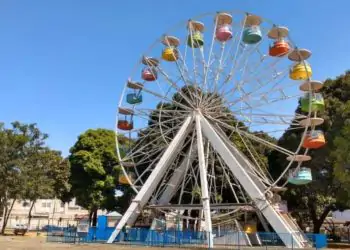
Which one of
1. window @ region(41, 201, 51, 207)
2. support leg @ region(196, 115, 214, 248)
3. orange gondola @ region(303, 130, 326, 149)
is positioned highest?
window @ region(41, 201, 51, 207)

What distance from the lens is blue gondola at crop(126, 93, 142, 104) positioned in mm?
34969

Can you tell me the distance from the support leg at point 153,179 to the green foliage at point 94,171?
77.4ft

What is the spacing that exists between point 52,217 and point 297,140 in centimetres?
6273

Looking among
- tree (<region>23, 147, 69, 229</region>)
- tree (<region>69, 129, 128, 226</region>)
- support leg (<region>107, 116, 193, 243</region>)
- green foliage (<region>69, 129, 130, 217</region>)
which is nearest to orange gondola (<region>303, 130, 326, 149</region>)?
support leg (<region>107, 116, 193, 243</region>)

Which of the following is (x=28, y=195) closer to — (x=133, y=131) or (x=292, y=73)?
(x=133, y=131)

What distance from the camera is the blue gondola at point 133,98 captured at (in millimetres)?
34969

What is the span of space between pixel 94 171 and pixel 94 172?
0.19 metres

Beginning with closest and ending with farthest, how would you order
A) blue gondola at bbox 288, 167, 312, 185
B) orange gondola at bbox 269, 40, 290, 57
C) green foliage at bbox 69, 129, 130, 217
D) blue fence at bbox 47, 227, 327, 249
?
blue gondola at bbox 288, 167, 312, 185
blue fence at bbox 47, 227, 327, 249
orange gondola at bbox 269, 40, 290, 57
green foliage at bbox 69, 129, 130, 217

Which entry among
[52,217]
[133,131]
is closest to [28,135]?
[133,131]

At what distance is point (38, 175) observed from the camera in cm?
4747

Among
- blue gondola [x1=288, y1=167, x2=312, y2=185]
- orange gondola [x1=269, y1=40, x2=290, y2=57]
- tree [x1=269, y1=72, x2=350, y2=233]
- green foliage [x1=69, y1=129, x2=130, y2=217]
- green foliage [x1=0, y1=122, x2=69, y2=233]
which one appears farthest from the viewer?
green foliage [x1=69, y1=129, x2=130, y2=217]

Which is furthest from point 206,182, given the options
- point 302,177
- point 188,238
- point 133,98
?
point 133,98

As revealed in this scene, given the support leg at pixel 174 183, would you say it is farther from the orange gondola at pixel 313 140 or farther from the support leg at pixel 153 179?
the orange gondola at pixel 313 140

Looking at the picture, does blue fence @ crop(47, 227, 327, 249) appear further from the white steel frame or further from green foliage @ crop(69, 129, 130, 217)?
green foliage @ crop(69, 129, 130, 217)
